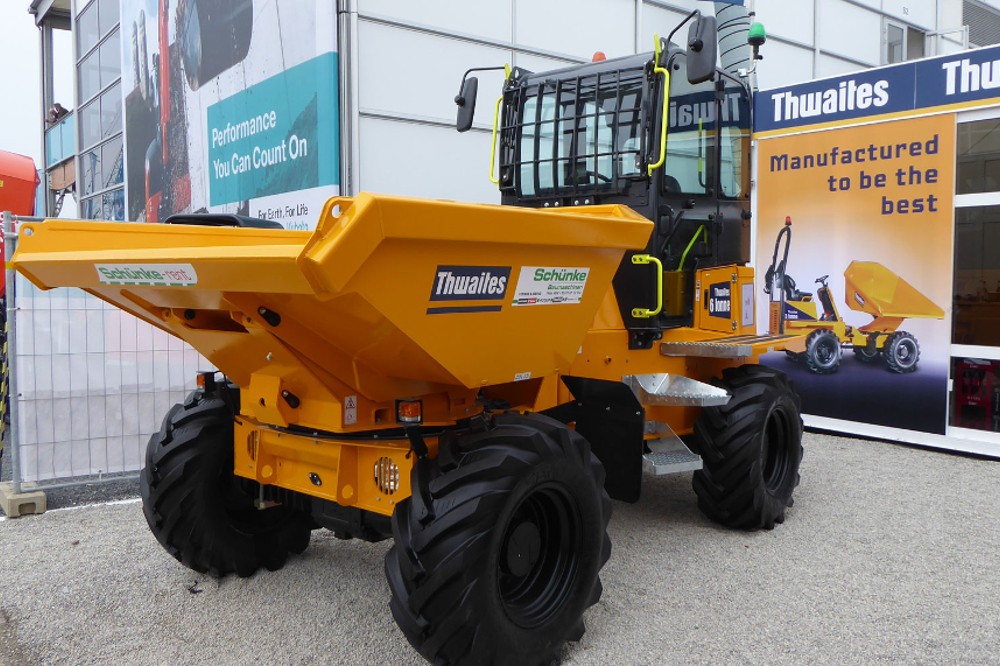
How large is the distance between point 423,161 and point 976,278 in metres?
4.83

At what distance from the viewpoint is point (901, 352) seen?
7086 mm

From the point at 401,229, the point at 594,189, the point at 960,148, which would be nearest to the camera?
the point at 401,229

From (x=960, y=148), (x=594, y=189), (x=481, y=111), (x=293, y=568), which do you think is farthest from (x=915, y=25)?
(x=293, y=568)

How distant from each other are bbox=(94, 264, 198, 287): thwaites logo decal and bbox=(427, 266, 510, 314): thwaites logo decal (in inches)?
29.5

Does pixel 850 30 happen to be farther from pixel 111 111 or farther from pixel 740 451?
pixel 111 111

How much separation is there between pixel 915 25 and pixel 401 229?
1261 centimetres

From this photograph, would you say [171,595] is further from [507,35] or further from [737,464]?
[507,35]

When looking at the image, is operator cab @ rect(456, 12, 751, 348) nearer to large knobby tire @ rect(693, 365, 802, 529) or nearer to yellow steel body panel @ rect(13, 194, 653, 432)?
large knobby tire @ rect(693, 365, 802, 529)

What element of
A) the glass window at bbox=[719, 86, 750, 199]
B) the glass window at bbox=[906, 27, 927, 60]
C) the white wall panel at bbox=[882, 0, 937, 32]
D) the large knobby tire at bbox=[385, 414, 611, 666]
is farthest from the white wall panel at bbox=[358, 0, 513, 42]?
the glass window at bbox=[906, 27, 927, 60]

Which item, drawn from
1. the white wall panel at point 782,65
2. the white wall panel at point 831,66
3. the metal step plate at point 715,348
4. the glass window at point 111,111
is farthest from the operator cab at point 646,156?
the glass window at point 111,111

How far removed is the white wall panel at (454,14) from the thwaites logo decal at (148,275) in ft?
16.3

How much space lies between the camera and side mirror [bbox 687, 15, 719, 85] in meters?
3.63

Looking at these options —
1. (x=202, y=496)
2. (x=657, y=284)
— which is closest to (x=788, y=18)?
(x=657, y=284)

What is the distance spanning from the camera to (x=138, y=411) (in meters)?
5.53
